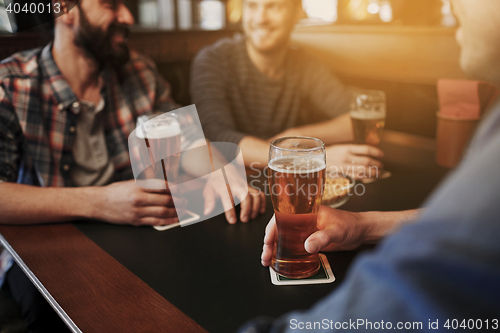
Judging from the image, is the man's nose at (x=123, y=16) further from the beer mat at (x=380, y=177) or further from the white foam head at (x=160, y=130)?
the beer mat at (x=380, y=177)

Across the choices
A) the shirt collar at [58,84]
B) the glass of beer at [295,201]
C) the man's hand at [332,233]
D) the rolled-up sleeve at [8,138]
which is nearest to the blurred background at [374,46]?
the shirt collar at [58,84]

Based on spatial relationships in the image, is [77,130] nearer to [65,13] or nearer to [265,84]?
[65,13]

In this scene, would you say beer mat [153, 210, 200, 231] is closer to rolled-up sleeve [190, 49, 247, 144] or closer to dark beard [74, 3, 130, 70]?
rolled-up sleeve [190, 49, 247, 144]

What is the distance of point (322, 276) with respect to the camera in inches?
28.0

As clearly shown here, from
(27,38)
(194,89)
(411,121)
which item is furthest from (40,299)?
(411,121)

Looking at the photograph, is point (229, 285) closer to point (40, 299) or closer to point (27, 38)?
point (40, 299)

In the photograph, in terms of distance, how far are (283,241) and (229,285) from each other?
129 millimetres

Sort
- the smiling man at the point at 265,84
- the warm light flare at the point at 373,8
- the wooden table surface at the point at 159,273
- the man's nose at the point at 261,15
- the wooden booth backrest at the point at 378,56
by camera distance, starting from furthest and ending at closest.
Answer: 1. the warm light flare at the point at 373,8
2. the wooden booth backrest at the point at 378,56
3. the man's nose at the point at 261,15
4. the smiling man at the point at 265,84
5. the wooden table surface at the point at 159,273

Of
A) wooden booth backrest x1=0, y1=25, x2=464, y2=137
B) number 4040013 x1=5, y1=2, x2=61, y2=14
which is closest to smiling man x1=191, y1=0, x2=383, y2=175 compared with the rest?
wooden booth backrest x1=0, y1=25, x2=464, y2=137

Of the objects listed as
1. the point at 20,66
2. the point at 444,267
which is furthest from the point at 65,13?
the point at 444,267

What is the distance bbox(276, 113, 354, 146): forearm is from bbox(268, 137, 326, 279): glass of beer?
1.08 metres

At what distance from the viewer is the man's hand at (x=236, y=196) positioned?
0.95 m

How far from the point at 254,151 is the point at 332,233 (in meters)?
0.91

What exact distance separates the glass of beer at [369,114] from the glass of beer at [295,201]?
1.92 feet
